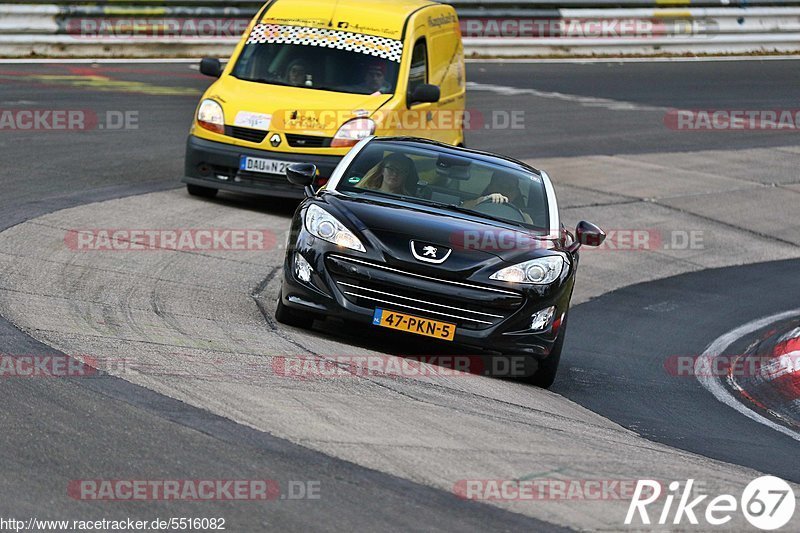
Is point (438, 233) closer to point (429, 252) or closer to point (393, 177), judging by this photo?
point (429, 252)

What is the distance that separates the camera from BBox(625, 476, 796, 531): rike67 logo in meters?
6.20

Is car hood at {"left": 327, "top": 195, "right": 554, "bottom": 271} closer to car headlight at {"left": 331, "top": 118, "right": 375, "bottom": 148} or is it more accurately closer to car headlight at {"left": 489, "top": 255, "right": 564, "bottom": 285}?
car headlight at {"left": 489, "top": 255, "right": 564, "bottom": 285}

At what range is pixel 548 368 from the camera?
942 cm

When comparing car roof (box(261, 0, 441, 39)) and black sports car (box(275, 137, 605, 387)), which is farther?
car roof (box(261, 0, 441, 39))

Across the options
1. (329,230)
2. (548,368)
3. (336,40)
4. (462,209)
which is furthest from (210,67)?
(548,368)

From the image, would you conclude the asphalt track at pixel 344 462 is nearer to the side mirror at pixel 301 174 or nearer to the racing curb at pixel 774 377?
the racing curb at pixel 774 377

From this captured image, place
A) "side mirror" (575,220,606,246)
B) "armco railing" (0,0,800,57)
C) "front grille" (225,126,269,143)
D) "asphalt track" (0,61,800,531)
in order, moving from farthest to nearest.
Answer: "armco railing" (0,0,800,57) < "front grille" (225,126,269,143) < "side mirror" (575,220,606,246) < "asphalt track" (0,61,800,531)

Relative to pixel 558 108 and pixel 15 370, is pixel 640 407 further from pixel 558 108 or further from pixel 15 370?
pixel 558 108

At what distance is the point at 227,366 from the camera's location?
8.02m

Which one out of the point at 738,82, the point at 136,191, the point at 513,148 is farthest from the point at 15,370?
the point at 738,82

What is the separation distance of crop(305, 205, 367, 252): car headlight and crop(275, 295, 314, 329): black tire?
1.89 feet

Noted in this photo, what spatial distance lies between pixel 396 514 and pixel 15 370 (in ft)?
8.64

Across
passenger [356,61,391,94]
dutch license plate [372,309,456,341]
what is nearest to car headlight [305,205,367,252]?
dutch license plate [372,309,456,341]

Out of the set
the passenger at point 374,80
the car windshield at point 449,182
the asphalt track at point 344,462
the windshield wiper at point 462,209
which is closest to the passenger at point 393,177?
the car windshield at point 449,182
